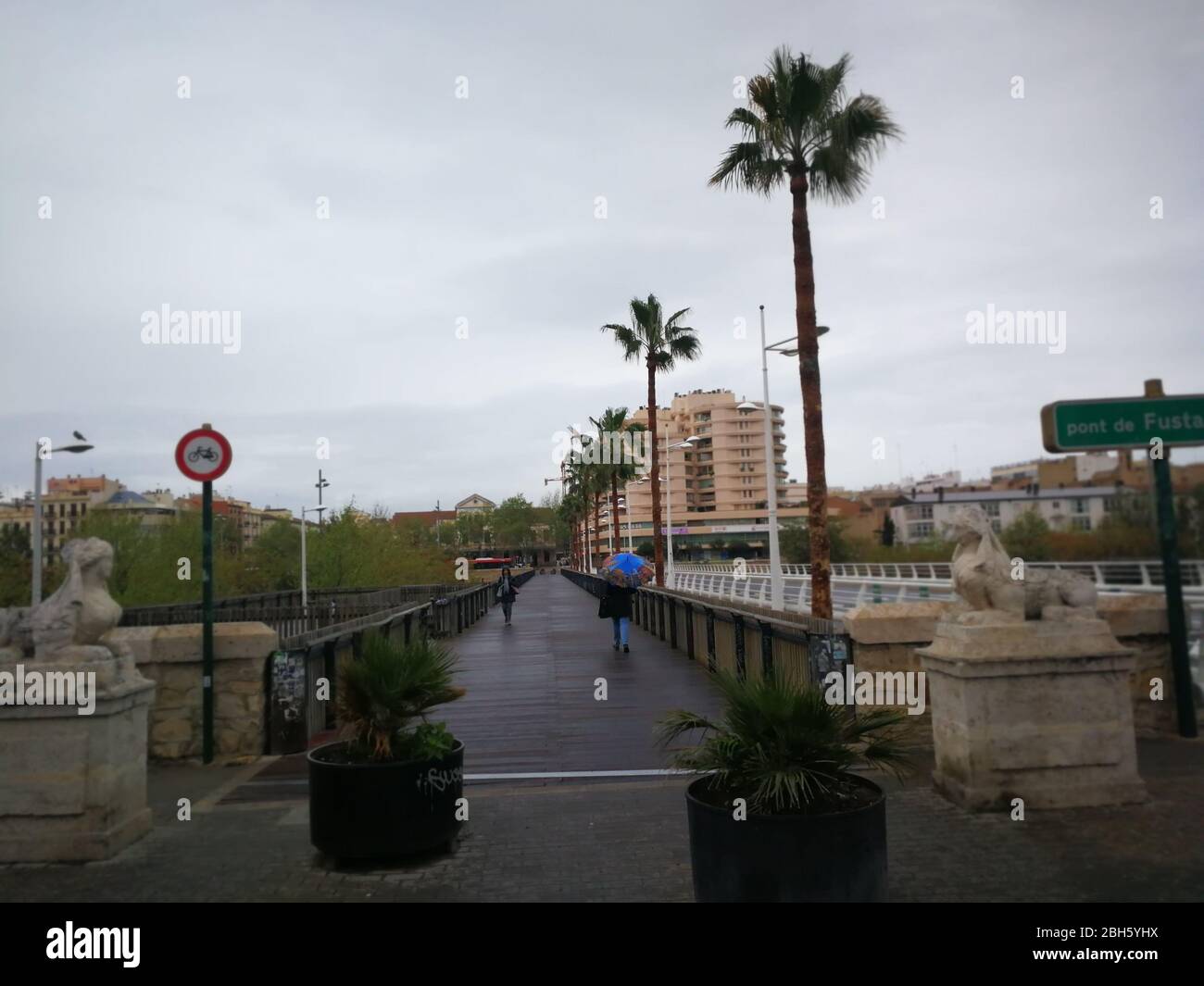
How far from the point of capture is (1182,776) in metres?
6.55

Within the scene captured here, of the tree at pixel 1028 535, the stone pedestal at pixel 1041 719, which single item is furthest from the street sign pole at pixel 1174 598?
the tree at pixel 1028 535

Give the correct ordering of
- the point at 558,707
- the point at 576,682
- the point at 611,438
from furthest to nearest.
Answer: the point at 611,438
the point at 576,682
the point at 558,707

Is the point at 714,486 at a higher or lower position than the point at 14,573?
higher

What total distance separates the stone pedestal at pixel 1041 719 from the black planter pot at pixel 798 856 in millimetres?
2283

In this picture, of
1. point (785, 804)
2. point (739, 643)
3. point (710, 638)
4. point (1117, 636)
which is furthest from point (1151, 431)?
point (710, 638)

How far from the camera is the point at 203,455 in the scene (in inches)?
313

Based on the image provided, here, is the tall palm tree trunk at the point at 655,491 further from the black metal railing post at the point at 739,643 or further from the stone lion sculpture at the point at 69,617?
the stone lion sculpture at the point at 69,617

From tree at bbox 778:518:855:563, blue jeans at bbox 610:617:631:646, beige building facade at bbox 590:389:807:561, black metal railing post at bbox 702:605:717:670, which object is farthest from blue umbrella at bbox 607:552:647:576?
beige building facade at bbox 590:389:807:561

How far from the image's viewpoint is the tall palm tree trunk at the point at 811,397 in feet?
53.5

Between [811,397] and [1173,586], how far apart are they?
882 cm

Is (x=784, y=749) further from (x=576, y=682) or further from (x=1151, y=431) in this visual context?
(x=576, y=682)

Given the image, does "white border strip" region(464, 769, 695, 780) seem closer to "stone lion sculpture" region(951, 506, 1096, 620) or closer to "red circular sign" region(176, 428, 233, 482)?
"stone lion sculpture" region(951, 506, 1096, 620)
